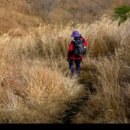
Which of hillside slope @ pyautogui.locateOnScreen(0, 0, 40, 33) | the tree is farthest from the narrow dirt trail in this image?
hillside slope @ pyautogui.locateOnScreen(0, 0, 40, 33)

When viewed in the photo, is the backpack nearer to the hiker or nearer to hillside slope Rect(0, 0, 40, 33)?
the hiker

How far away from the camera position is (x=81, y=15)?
177ft

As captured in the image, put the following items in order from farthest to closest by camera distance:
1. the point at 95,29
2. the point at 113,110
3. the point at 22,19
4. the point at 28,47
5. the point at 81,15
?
the point at 81,15, the point at 22,19, the point at 28,47, the point at 95,29, the point at 113,110

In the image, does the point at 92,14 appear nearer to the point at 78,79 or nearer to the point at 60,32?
the point at 60,32

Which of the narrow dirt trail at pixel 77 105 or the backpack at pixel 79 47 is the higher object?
the backpack at pixel 79 47

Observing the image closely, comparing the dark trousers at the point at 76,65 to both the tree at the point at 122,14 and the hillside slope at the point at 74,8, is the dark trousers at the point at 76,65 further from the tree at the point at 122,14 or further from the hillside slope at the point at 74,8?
the hillside slope at the point at 74,8

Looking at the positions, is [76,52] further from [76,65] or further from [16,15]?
[16,15]

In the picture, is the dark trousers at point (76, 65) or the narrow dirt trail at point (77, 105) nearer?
the narrow dirt trail at point (77, 105)

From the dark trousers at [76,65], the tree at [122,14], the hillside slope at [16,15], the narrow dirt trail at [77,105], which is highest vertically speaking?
the tree at [122,14]

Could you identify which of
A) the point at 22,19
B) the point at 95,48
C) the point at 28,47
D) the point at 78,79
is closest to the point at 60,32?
the point at 28,47

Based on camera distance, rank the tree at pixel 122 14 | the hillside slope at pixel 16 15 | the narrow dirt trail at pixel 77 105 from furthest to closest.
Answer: the hillside slope at pixel 16 15 → the tree at pixel 122 14 → the narrow dirt trail at pixel 77 105

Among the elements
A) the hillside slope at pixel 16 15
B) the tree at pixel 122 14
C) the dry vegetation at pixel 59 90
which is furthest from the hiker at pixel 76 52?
the hillside slope at pixel 16 15
